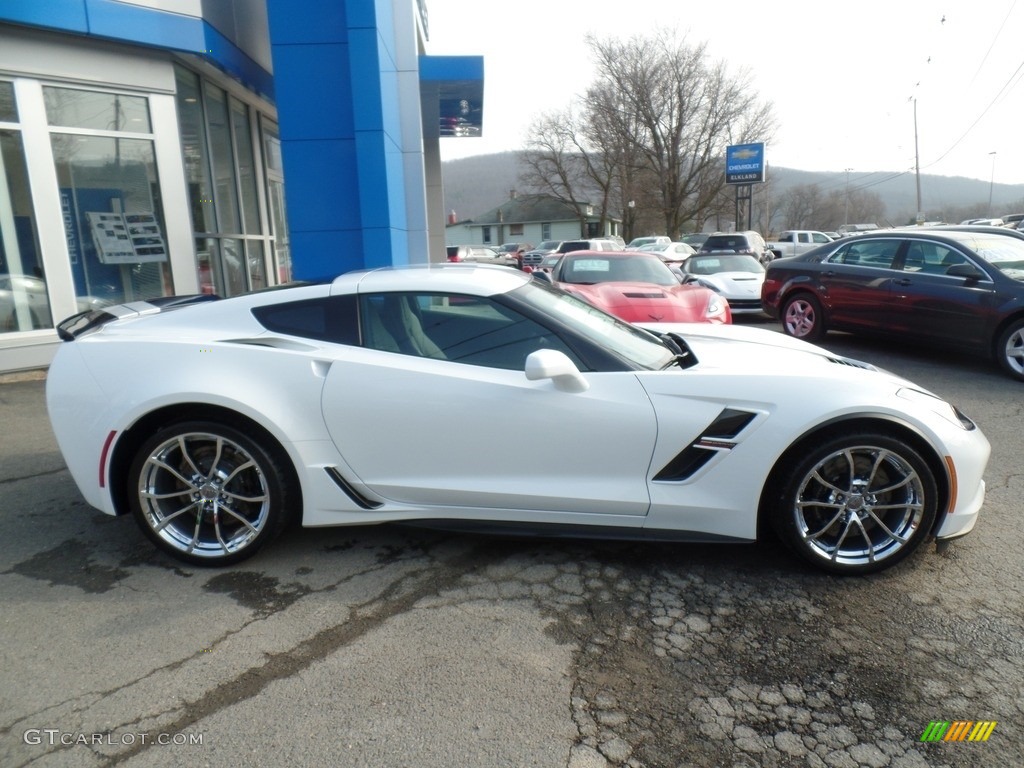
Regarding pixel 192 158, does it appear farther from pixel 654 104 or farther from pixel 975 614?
pixel 654 104

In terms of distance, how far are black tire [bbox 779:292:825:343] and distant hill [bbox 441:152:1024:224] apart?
82.4 m

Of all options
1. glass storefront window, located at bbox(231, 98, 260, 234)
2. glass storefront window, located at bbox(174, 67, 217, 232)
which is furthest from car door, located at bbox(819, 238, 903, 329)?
glass storefront window, located at bbox(231, 98, 260, 234)

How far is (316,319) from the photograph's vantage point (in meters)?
3.44

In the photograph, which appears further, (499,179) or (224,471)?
(499,179)

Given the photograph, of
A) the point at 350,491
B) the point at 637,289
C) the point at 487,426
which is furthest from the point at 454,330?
the point at 637,289

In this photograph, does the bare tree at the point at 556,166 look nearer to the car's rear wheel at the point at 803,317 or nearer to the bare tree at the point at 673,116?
the bare tree at the point at 673,116

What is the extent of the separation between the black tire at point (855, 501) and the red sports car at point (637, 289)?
12.1 feet

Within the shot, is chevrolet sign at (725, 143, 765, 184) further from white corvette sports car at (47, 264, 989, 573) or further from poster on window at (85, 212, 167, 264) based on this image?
white corvette sports car at (47, 264, 989, 573)

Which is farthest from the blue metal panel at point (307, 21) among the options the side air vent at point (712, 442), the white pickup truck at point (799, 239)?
the white pickup truck at point (799, 239)

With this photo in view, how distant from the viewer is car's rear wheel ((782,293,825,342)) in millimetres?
9414

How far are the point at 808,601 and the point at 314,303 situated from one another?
2.61 m

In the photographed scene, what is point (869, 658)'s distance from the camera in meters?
2.61

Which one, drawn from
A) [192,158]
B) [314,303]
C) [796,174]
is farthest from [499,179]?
[314,303]

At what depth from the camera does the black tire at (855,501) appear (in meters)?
3.09
